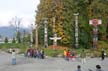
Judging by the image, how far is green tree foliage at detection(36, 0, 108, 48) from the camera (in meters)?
67.6

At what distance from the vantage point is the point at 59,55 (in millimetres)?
52875

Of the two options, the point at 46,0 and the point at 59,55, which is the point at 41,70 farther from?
the point at 46,0

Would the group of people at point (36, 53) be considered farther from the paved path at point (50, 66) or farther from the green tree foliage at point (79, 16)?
the green tree foliage at point (79, 16)

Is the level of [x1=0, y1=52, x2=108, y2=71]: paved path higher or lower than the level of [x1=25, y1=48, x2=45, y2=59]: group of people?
lower

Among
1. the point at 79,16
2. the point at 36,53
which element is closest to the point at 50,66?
the point at 36,53

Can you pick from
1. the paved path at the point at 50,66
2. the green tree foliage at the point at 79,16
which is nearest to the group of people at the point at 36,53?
the paved path at the point at 50,66

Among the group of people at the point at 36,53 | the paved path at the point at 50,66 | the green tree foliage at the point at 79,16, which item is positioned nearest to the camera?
the paved path at the point at 50,66

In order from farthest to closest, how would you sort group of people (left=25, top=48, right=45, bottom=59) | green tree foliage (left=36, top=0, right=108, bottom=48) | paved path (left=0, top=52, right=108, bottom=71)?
green tree foliage (left=36, top=0, right=108, bottom=48), group of people (left=25, top=48, right=45, bottom=59), paved path (left=0, top=52, right=108, bottom=71)

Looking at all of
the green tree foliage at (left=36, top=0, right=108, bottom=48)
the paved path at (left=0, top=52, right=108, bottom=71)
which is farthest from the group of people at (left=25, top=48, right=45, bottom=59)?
the green tree foliage at (left=36, top=0, right=108, bottom=48)

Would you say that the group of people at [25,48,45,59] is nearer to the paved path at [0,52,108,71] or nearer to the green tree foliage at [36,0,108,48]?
the paved path at [0,52,108,71]

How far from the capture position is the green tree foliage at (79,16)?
6756 centimetres

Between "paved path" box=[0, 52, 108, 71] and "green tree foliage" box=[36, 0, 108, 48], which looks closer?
"paved path" box=[0, 52, 108, 71]

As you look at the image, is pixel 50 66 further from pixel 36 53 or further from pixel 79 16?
pixel 79 16

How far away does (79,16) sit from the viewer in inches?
2694
